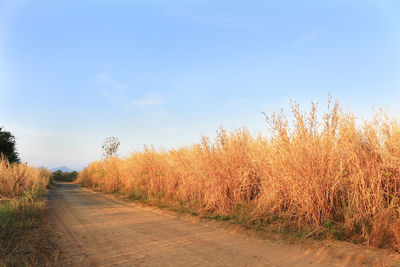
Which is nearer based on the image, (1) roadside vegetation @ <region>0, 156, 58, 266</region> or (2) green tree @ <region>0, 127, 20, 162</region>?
(1) roadside vegetation @ <region>0, 156, 58, 266</region>

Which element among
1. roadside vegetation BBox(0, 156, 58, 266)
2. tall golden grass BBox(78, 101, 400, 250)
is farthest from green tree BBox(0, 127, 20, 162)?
tall golden grass BBox(78, 101, 400, 250)

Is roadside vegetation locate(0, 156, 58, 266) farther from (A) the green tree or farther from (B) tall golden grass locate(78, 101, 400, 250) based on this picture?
(A) the green tree

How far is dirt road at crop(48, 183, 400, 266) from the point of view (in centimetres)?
381

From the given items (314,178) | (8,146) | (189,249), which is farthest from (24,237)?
(8,146)

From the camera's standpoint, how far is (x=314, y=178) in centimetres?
525

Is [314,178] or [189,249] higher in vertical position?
[314,178]

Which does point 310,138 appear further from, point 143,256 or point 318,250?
point 143,256

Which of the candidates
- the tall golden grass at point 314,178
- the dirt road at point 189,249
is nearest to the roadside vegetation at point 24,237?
the dirt road at point 189,249

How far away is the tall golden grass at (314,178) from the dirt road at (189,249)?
2.22ft

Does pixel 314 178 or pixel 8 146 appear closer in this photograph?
pixel 314 178

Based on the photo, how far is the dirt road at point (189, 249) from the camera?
3807 millimetres

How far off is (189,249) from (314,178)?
9.98 ft

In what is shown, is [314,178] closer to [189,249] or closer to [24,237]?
[189,249]

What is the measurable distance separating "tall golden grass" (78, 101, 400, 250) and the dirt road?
2.22 feet
